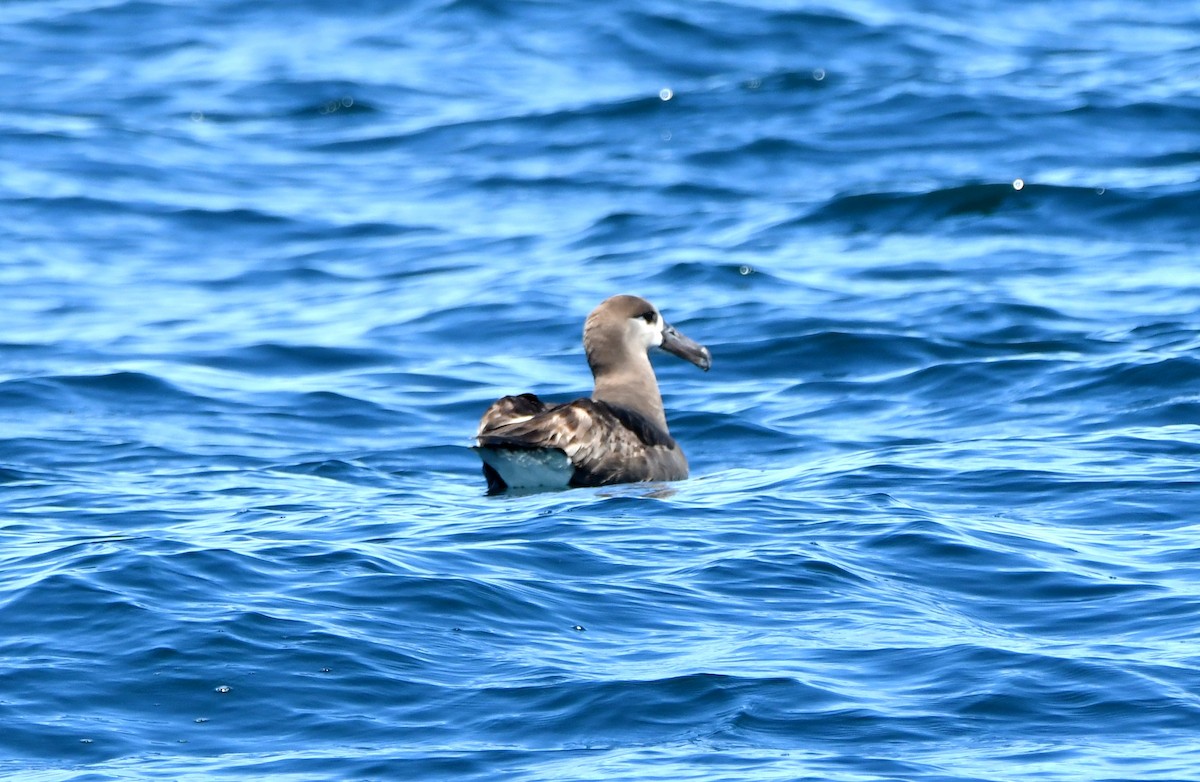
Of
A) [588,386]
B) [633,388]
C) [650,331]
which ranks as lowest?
[588,386]

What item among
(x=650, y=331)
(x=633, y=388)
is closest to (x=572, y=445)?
(x=633, y=388)

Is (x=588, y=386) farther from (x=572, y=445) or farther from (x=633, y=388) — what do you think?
(x=572, y=445)

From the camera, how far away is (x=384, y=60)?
2459 cm

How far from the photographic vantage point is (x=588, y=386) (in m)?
13.7

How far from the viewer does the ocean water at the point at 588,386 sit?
657 cm

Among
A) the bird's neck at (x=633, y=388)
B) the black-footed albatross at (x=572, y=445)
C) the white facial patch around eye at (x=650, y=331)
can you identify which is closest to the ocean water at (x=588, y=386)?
the black-footed albatross at (x=572, y=445)

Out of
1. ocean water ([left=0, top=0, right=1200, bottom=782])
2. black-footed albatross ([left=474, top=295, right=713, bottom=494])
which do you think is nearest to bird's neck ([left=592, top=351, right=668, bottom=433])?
black-footed albatross ([left=474, top=295, right=713, bottom=494])

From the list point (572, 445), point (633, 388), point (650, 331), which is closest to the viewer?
point (572, 445)

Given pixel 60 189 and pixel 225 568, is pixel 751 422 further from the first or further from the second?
pixel 60 189

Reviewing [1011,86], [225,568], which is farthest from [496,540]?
[1011,86]

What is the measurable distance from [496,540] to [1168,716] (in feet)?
10.9

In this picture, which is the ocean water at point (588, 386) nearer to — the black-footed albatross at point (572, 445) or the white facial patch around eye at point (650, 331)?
the black-footed albatross at point (572, 445)

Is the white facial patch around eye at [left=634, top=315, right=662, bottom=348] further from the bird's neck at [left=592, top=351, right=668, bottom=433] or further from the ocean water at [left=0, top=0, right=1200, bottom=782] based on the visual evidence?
the ocean water at [left=0, top=0, right=1200, bottom=782]

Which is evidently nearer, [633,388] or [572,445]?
[572,445]
